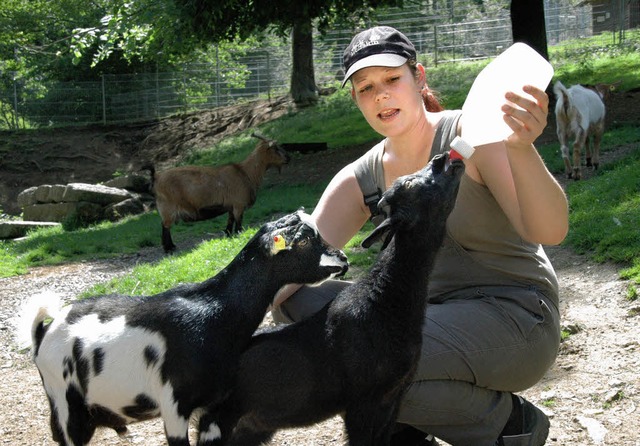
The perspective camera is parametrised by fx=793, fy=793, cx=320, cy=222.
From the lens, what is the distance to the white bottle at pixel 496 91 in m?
2.96

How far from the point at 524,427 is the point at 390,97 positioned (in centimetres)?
156

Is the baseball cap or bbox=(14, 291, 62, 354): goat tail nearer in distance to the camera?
the baseball cap

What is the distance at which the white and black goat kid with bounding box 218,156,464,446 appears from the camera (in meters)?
3.18

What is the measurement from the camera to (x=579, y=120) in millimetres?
11172

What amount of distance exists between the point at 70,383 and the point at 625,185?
20.1ft

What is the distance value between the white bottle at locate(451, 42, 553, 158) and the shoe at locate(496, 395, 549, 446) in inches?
47.4

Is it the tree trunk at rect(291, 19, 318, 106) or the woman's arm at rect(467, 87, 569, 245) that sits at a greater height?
the tree trunk at rect(291, 19, 318, 106)

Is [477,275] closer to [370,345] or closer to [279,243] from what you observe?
[370,345]

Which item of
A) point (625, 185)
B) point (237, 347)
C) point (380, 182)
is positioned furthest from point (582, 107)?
point (237, 347)

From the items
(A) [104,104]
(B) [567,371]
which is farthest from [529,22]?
(A) [104,104]

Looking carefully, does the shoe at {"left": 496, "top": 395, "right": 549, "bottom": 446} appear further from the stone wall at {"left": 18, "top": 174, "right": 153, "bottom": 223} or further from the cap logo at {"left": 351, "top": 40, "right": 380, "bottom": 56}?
the stone wall at {"left": 18, "top": 174, "right": 153, "bottom": 223}

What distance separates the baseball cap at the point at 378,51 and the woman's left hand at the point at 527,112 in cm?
70

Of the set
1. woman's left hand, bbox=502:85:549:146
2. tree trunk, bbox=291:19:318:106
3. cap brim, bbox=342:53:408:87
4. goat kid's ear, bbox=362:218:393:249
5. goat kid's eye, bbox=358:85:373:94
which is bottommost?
goat kid's ear, bbox=362:218:393:249

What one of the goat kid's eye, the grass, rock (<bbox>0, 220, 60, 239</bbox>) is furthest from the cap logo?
rock (<bbox>0, 220, 60, 239</bbox>)
